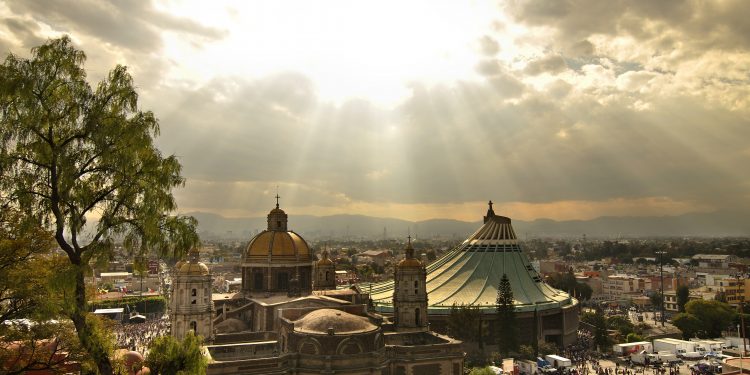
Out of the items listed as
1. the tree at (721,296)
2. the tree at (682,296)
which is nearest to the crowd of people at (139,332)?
the tree at (682,296)

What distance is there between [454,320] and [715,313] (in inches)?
1056

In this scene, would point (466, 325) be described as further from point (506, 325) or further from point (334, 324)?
point (334, 324)

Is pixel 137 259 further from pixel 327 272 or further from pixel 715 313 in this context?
pixel 715 313

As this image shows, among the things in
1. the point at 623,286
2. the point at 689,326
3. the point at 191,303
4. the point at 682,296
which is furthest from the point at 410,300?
the point at 623,286

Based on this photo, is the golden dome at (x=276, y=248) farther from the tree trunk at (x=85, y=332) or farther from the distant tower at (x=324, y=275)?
the tree trunk at (x=85, y=332)

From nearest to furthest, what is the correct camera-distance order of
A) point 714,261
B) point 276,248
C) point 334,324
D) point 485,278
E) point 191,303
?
point 334,324
point 191,303
point 276,248
point 485,278
point 714,261

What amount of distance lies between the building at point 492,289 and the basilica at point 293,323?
9776 mm

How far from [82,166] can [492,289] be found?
152 feet

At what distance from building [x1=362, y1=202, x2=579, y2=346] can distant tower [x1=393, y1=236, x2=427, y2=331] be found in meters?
9.29

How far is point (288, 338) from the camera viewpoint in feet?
81.7

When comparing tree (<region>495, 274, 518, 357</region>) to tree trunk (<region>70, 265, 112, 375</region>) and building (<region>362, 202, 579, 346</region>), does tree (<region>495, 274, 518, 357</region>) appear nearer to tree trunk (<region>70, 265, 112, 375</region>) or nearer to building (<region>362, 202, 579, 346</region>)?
building (<region>362, 202, 579, 346</region>)

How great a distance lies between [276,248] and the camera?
34.2 m

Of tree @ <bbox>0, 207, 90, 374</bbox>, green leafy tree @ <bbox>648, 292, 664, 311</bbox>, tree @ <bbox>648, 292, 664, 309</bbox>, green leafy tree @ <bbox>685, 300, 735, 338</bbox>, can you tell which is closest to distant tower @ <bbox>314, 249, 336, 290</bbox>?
tree @ <bbox>0, 207, 90, 374</bbox>

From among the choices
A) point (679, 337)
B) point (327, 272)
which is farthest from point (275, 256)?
point (679, 337)
